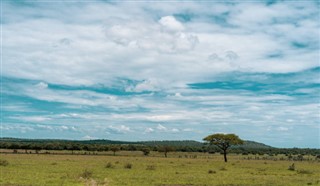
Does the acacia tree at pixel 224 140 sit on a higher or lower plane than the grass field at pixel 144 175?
higher

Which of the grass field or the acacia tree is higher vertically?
the acacia tree

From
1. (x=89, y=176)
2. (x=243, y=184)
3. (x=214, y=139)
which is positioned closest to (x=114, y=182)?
(x=89, y=176)

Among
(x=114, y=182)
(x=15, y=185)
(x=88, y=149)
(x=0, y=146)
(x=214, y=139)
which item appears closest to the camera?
(x=15, y=185)

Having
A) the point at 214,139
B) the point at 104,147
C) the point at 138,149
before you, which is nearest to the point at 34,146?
the point at 104,147

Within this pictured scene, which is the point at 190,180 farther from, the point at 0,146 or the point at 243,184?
the point at 0,146

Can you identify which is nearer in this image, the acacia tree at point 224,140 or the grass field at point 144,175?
the grass field at point 144,175

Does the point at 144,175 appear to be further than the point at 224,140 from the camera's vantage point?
No

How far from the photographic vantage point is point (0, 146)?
173125 mm

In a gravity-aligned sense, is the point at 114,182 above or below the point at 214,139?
below

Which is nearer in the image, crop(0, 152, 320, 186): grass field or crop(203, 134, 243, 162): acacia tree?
crop(0, 152, 320, 186): grass field

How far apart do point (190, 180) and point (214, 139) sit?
5409 cm

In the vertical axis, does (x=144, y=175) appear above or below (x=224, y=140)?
below

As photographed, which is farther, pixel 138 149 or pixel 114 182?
pixel 138 149

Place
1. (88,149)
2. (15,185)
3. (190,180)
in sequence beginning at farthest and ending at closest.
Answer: (88,149) < (190,180) < (15,185)
